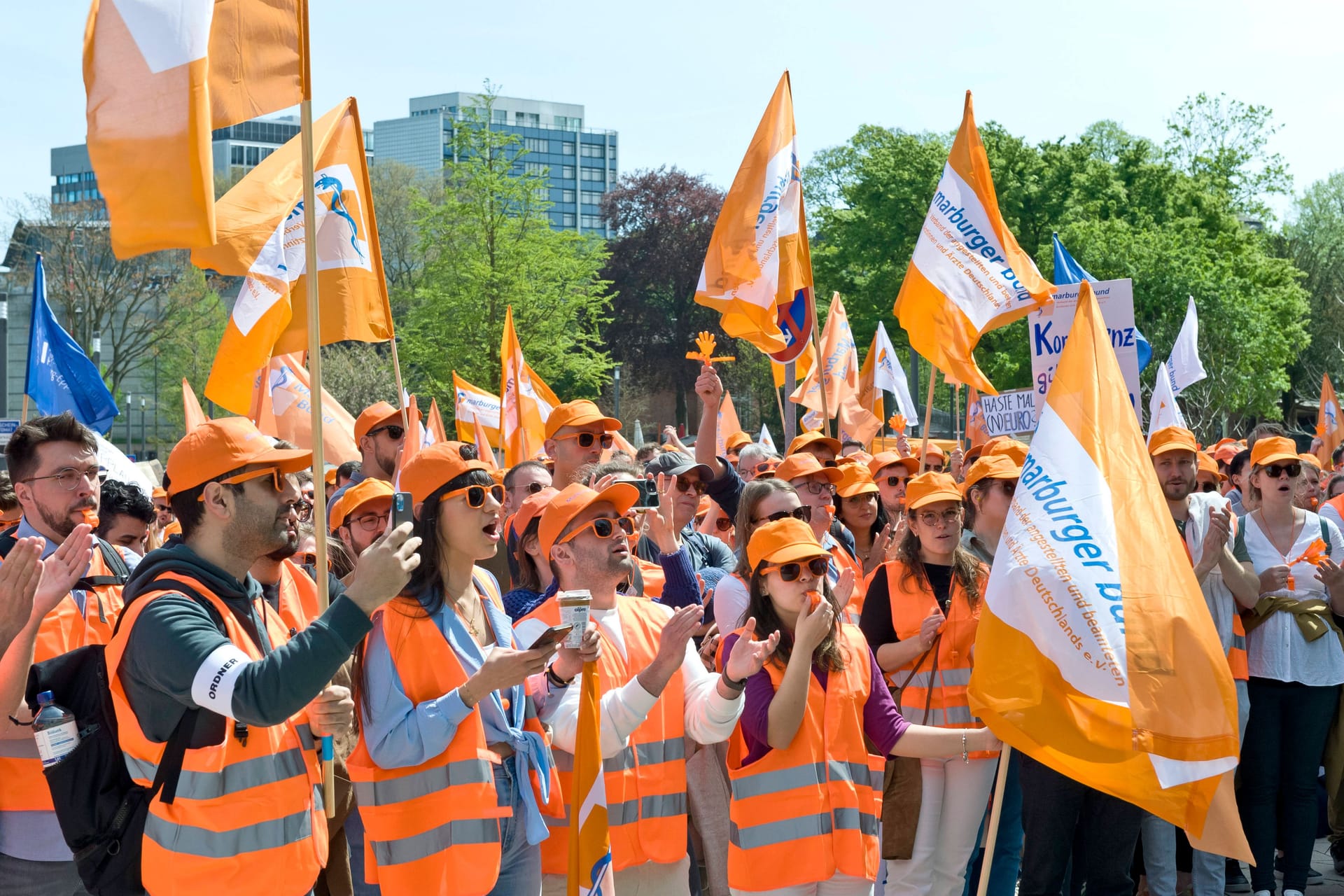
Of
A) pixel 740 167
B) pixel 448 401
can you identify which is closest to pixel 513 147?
pixel 448 401

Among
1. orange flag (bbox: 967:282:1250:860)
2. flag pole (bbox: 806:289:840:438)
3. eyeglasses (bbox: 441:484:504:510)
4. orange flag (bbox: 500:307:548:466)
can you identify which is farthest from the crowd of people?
orange flag (bbox: 500:307:548:466)

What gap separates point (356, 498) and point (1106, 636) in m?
4.15

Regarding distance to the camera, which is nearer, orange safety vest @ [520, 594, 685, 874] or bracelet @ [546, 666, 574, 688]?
bracelet @ [546, 666, 574, 688]

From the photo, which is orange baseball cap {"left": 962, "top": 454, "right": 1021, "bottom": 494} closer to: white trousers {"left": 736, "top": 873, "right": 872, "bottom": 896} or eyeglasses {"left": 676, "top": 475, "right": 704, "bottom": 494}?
eyeglasses {"left": 676, "top": 475, "right": 704, "bottom": 494}

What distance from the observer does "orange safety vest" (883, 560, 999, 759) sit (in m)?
5.66

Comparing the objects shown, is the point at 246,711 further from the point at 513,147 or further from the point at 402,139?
the point at 402,139

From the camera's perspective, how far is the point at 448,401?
38625mm

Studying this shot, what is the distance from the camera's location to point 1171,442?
6.80m

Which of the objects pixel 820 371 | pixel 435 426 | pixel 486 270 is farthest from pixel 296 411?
pixel 486 270

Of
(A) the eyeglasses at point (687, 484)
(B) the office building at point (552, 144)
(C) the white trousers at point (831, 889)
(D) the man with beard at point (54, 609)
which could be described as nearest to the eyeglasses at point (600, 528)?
(C) the white trousers at point (831, 889)

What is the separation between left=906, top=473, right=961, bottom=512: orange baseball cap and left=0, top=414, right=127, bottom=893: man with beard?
3228 millimetres

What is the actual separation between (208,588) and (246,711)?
0.51 m

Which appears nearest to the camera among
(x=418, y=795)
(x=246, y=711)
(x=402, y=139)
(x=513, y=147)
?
(x=246, y=711)

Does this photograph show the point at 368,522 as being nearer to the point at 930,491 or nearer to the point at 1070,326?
the point at 930,491
